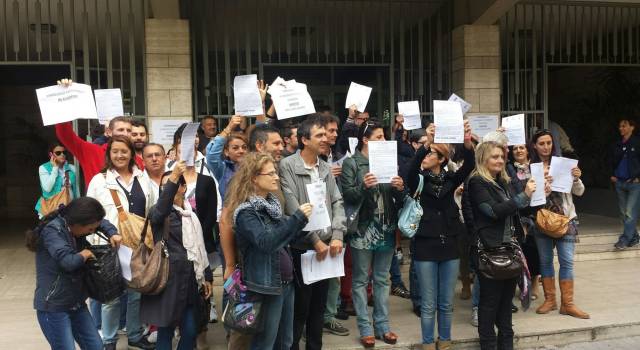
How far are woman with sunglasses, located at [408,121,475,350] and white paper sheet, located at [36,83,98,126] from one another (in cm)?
267

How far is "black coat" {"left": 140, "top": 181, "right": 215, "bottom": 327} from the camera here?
144 inches

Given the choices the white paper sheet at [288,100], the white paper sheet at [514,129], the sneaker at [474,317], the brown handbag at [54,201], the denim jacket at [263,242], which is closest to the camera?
the denim jacket at [263,242]

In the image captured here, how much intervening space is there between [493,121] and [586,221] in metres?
4.35

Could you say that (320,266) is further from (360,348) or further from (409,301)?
(409,301)

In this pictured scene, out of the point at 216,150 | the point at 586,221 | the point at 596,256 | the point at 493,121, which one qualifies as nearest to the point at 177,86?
the point at 216,150

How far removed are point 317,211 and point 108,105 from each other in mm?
2517

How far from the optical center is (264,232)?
3.35 m

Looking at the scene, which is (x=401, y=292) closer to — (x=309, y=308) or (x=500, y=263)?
(x=500, y=263)

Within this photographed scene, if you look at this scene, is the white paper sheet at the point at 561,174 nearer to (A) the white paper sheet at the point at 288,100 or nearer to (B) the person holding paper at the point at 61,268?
(A) the white paper sheet at the point at 288,100

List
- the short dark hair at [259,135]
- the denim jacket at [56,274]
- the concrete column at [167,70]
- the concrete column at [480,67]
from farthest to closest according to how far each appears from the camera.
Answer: the concrete column at [480,67]
the concrete column at [167,70]
the short dark hair at [259,135]
the denim jacket at [56,274]

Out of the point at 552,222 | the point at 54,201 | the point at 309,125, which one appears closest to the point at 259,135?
the point at 309,125

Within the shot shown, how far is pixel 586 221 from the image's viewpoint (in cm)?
1032

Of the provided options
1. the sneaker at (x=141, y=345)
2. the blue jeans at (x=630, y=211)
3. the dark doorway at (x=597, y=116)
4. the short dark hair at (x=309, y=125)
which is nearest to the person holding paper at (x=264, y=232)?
the short dark hair at (x=309, y=125)

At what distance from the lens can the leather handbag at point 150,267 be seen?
3.66 meters
